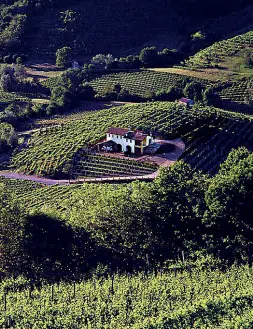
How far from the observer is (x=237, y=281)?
117ft

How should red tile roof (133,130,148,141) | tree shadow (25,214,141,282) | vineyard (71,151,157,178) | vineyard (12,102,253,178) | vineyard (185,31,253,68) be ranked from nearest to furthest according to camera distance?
tree shadow (25,214,141,282), vineyard (71,151,157,178), vineyard (12,102,253,178), red tile roof (133,130,148,141), vineyard (185,31,253,68)

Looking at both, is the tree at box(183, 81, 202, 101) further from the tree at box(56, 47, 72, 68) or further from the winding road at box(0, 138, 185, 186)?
the tree at box(56, 47, 72, 68)

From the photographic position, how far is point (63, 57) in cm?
9462

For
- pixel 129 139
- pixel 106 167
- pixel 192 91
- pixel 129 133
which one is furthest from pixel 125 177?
pixel 192 91

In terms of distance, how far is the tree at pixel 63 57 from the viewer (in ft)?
310

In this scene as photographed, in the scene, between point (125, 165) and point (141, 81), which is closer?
point (125, 165)

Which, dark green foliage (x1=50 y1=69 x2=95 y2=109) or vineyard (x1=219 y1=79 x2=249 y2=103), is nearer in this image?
dark green foliage (x1=50 y1=69 x2=95 y2=109)

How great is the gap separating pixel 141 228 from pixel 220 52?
55954mm

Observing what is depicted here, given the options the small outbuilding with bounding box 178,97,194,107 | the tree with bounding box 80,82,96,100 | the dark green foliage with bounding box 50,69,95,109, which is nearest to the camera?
the small outbuilding with bounding box 178,97,194,107

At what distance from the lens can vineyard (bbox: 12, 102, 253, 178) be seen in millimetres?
58312

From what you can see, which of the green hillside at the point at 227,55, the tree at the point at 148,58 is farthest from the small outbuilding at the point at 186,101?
the tree at the point at 148,58

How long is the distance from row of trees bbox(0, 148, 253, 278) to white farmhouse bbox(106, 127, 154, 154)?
15.8 meters

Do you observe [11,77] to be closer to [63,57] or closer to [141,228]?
[63,57]

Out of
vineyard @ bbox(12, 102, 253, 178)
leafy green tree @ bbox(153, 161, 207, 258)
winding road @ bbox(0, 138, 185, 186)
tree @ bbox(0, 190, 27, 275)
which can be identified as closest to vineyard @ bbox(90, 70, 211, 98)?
vineyard @ bbox(12, 102, 253, 178)
